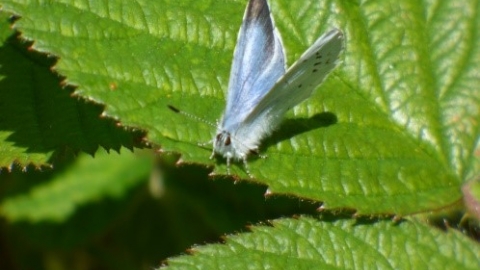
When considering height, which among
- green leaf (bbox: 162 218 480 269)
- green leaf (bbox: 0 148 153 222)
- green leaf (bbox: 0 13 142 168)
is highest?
green leaf (bbox: 0 13 142 168)

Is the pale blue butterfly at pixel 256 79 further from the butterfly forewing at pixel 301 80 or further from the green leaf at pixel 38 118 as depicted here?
the green leaf at pixel 38 118

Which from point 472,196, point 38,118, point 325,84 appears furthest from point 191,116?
point 472,196

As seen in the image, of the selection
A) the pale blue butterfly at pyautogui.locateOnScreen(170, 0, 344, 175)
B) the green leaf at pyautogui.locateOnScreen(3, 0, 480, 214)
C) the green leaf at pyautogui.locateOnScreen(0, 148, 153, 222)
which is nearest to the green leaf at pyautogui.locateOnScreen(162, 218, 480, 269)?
the green leaf at pyautogui.locateOnScreen(3, 0, 480, 214)

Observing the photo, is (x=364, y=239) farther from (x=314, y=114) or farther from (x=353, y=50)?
(x=353, y=50)

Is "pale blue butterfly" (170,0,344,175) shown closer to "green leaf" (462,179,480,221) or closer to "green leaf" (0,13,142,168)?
"green leaf" (0,13,142,168)

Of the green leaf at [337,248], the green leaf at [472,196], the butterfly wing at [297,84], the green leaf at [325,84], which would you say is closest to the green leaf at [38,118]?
the green leaf at [325,84]

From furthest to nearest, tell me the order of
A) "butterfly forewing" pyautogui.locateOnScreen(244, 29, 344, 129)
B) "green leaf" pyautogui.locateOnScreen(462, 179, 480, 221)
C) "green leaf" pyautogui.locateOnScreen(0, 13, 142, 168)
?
1. "green leaf" pyautogui.locateOnScreen(0, 13, 142, 168)
2. "green leaf" pyautogui.locateOnScreen(462, 179, 480, 221)
3. "butterfly forewing" pyautogui.locateOnScreen(244, 29, 344, 129)
